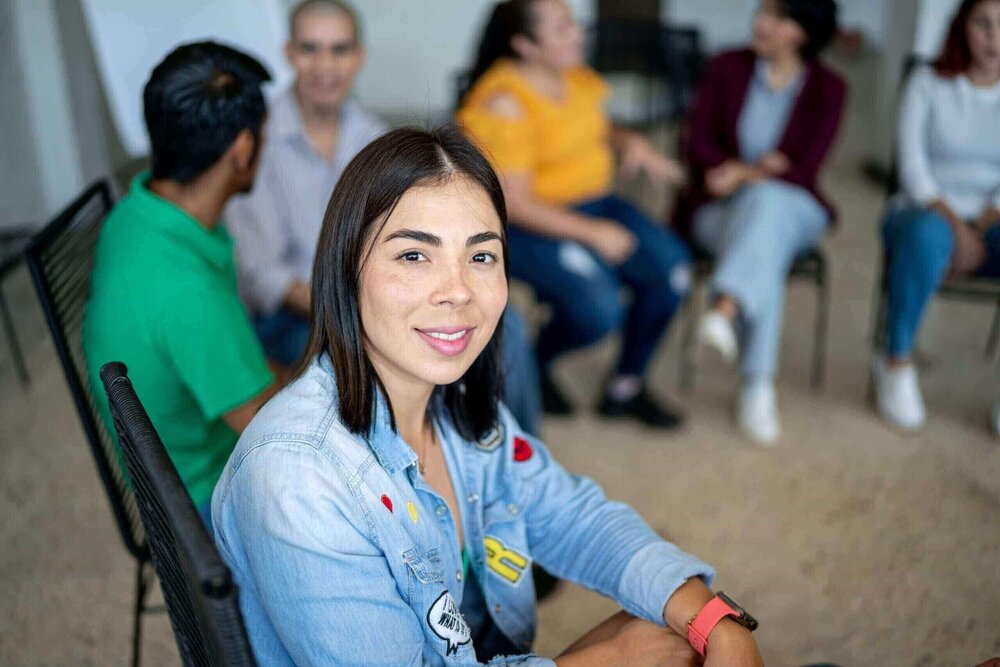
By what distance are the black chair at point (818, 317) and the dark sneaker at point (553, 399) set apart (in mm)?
402

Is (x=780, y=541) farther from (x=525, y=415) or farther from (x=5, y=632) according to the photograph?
(x=5, y=632)

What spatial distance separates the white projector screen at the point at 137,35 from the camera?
2.90m

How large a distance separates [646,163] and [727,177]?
25 centimetres

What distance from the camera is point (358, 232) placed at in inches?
43.8

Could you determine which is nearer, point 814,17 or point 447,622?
point 447,622

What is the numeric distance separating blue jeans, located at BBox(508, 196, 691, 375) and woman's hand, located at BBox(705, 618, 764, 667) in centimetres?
144

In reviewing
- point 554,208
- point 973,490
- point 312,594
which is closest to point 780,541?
point 973,490

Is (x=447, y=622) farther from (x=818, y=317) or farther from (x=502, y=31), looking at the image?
(x=818, y=317)

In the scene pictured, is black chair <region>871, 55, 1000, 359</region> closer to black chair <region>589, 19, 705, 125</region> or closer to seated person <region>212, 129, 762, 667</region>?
black chair <region>589, 19, 705, 125</region>

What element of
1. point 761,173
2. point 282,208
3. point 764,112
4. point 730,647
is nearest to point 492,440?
point 730,647

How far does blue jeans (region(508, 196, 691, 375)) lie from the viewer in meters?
2.56

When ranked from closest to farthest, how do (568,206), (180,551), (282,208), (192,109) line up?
1. (180,551)
2. (192,109)
3. (282,208)
4. (568,206)

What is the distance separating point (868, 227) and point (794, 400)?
63.9 inches

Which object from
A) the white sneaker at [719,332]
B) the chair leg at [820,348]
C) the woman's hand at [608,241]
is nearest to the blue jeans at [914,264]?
the chair leg at [820,348]
